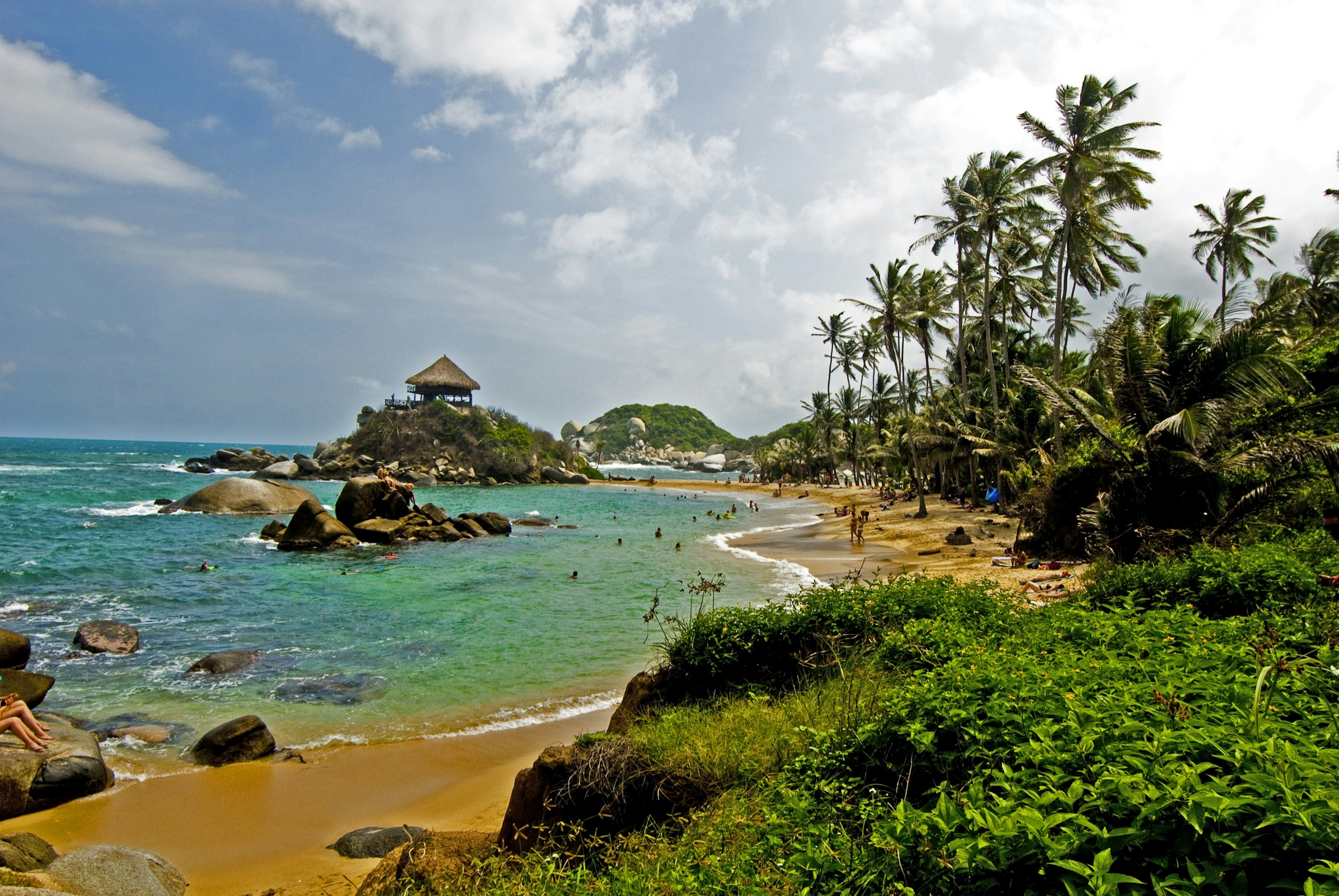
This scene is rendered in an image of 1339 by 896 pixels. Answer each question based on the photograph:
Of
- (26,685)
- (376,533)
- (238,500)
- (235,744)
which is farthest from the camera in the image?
(238,500)

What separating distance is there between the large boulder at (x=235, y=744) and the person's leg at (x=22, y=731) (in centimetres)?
158

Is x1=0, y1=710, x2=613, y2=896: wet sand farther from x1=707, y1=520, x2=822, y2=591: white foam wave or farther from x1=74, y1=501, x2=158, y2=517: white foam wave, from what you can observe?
x1=74, y1=501, x2=158, y2=517: white foam wave

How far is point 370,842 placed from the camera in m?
6.80

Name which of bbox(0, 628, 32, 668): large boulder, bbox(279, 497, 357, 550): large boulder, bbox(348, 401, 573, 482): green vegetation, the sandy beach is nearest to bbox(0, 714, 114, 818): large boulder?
the sandy beach

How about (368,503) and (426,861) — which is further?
(368,503)

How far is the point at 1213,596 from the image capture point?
6750mm

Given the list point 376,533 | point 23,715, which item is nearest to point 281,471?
point 376,533

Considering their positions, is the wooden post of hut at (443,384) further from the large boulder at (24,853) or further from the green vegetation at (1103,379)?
the large boulder at (24,853)

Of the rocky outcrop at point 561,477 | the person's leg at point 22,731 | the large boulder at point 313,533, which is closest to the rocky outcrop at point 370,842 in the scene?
the person's leg at point 22,731

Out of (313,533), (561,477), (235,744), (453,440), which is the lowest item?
(235,744)

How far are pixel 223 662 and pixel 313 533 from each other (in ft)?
50.6

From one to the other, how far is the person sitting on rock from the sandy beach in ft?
3.10

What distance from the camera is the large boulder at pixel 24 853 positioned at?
17.6 ft

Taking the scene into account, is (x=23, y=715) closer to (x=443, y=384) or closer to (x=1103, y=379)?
(x=1103, y=379)
